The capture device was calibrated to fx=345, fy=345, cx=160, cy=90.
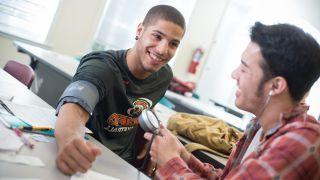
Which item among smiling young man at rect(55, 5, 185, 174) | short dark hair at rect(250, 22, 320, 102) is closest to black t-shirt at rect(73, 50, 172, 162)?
smiling young man at rect(55, 5, 185, 174)

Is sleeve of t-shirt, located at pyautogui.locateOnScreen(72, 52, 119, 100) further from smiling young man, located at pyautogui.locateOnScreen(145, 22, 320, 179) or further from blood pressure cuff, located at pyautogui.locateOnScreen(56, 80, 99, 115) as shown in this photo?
smiling young man, located at pyautogui.locateOnScreen(145, 22, 320, 179)

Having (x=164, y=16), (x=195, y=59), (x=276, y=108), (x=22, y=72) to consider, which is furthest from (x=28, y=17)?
(x=276, y=108)

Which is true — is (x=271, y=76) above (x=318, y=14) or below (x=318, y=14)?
below

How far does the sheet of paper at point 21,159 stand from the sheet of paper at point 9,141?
0.07ft

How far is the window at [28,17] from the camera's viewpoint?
458 cm

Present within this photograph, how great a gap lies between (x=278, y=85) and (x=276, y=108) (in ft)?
0.31

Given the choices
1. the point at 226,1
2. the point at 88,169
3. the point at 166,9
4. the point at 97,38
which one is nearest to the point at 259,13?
the point at 226,1

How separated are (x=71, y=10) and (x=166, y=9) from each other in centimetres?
329

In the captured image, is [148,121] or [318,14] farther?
[318,14]

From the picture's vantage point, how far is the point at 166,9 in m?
1.95

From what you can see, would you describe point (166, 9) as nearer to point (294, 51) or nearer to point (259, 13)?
point (294, 51)

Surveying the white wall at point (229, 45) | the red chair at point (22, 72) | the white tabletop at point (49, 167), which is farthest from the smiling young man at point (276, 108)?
the white wall at point (229, 45)

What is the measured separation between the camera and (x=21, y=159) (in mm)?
1106

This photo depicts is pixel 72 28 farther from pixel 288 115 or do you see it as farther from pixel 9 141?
pixel 288 115
